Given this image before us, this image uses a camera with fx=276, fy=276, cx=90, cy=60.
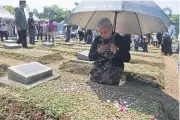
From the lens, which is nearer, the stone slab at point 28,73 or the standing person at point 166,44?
the stone slab at point 28,73

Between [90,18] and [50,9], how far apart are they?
8709 cm

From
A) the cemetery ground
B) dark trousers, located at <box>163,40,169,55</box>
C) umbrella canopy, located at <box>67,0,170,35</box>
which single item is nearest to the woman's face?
umbrella canopy, located at <box>67,0,170,35</box>

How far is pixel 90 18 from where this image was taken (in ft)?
19.9

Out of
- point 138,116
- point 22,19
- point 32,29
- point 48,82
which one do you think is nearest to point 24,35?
point 22,19

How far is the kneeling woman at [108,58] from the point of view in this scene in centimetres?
501

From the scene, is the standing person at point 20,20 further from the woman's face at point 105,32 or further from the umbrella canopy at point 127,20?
the woman's face at point 105,32

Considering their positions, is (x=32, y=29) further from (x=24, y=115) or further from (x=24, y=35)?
(x=24, y=115)

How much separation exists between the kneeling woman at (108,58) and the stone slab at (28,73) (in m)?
0.95

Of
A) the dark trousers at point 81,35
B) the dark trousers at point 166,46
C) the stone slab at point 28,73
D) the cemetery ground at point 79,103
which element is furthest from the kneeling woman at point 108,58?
the dark trousers at point 81,35

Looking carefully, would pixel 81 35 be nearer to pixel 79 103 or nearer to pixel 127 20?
pixel 127 20

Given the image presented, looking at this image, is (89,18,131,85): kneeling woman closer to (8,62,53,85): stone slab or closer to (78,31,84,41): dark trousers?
(8,62,53,85): stone slab

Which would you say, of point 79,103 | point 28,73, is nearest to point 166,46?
point 28,73

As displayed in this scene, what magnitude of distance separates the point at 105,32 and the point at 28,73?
1582mm

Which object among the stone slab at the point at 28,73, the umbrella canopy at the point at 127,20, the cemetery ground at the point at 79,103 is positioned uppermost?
the umbrella canopy at the point at 127,20
